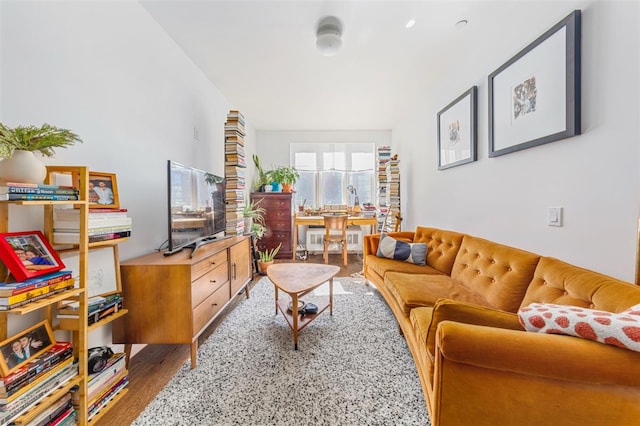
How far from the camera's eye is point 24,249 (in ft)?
3.45

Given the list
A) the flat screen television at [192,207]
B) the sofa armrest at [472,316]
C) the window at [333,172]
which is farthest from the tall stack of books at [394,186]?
the sofa armrest at [472,316]

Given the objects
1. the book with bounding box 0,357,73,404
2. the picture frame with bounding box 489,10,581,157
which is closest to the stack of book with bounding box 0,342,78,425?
the book with bounding box 0,357,73,404

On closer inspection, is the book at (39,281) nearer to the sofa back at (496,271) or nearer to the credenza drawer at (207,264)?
the credenza drawer at (207,264)

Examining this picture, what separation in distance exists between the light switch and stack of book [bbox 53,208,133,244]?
2446mm

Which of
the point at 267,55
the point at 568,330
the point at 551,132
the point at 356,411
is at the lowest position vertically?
the point at 356,411

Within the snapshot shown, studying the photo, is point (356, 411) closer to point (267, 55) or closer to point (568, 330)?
point (568, 330)

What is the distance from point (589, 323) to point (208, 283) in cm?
198

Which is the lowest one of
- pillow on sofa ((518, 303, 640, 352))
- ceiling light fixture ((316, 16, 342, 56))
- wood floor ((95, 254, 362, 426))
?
wood floor ((95, 254, 362, 426))

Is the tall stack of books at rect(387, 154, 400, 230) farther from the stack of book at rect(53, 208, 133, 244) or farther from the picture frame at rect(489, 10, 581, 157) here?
the stack of book at rect(53, 208, 133, 244)

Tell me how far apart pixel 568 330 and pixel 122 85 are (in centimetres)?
264

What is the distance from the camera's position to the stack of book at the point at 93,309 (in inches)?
49.3

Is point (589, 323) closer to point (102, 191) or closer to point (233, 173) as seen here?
point (102, 191)

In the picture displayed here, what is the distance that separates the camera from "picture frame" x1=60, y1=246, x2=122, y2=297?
137cm

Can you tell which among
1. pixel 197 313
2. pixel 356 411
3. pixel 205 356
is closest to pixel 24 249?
pixel 197 313
